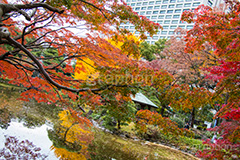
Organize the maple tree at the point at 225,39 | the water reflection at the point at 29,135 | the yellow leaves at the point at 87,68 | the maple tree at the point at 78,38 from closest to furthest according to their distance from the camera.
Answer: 1. the maple tree at the point at 78,38
2. the maple tree at the point at 225,39
3. the water reflection at the point at 29,135
4. the yellow leaves at the point at 87,68

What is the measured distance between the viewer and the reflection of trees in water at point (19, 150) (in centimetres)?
329

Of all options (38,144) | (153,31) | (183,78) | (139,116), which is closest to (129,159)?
(139,116)

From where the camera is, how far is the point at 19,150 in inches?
141

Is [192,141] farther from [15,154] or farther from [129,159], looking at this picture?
[15,154]

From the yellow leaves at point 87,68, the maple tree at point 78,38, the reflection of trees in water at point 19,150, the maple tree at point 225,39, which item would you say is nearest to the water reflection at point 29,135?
the reflection of trees in water at point 19,150

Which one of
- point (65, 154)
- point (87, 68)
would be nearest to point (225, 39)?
point (65, 154)

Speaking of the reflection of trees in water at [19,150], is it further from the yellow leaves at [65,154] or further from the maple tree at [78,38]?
the maple tree at [78,38]

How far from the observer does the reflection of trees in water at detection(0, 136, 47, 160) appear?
10.8ft

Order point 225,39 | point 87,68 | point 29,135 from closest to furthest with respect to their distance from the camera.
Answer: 1. point 225,39
2. point 29,135
3. point 87,68

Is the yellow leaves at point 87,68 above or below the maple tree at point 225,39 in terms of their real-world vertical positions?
below

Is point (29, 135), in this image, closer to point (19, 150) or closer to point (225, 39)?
point (19, 150)

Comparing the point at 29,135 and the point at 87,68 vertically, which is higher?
the point at 87,68

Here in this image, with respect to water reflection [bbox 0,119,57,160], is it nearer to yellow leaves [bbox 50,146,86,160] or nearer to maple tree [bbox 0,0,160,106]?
yellow leaves [bbox 50,146,86,160]

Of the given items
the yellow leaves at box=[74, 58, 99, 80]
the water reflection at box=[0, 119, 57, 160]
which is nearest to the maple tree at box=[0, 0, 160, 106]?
the yellow leaves at box=[74, 58, 99, 80]
